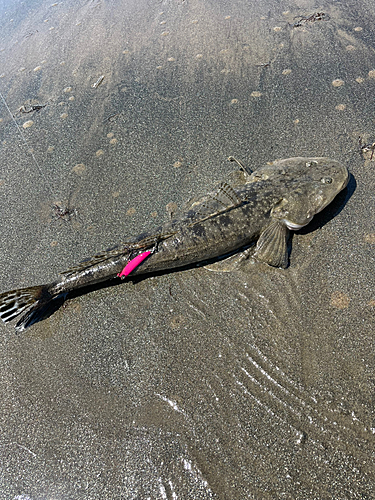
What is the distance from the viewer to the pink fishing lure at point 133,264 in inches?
138

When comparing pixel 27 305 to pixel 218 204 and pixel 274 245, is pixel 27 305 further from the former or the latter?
pixel 274 245

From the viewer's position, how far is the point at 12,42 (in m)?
7.53

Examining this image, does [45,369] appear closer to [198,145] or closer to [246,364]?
[246,364]

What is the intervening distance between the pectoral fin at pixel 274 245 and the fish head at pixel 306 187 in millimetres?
99

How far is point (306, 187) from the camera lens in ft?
12.3

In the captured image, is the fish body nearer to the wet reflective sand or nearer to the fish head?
the fish head

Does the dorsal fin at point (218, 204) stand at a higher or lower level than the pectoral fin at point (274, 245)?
higher

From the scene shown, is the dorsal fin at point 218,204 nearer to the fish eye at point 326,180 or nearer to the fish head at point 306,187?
the fish head at point 306,187

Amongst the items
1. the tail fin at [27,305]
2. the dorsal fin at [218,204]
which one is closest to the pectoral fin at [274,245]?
the dorsal fin at [218,204]

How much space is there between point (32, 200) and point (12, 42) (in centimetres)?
506

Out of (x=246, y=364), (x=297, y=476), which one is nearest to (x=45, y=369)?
(x=246, y=364)

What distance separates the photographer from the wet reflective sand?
2607 mm

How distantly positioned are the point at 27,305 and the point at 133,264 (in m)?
1.10

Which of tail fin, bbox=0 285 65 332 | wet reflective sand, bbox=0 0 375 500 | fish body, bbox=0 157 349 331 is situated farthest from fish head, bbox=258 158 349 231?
tail fin, bbox=0 285 65 332
